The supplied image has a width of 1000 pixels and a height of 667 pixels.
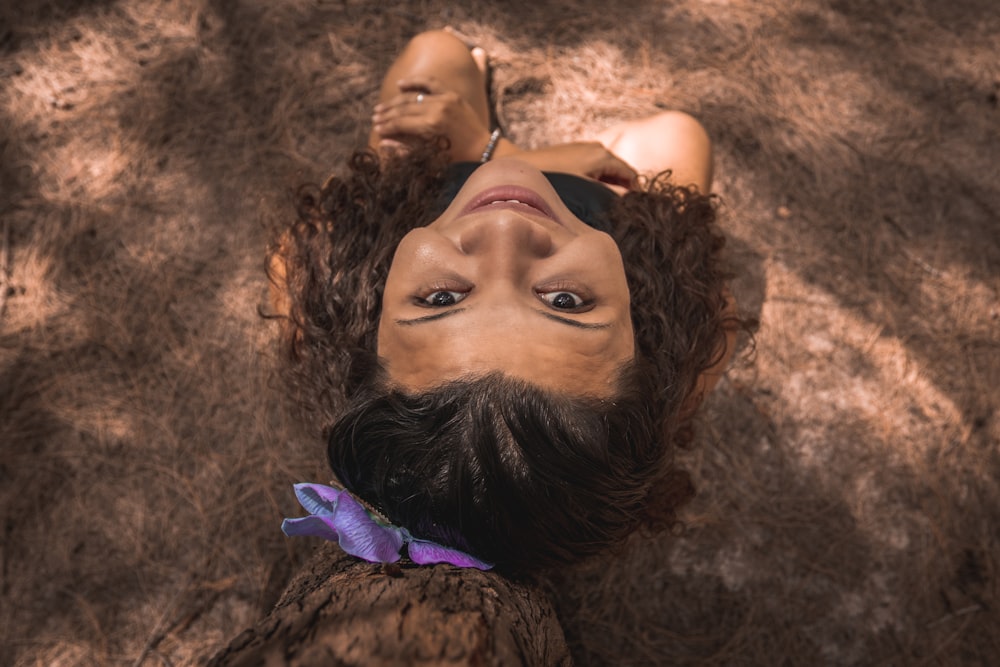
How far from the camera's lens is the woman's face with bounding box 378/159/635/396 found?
4.51ft

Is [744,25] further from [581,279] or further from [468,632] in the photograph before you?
[468,632]

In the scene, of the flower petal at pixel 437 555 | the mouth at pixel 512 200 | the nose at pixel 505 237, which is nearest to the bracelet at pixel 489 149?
the mouth at pixel 512 200

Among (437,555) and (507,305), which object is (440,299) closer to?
(507,305)

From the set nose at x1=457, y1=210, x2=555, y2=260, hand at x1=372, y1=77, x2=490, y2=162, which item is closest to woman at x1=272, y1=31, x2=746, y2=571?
nose at x1=457, y1=210, x2=555, y2=260

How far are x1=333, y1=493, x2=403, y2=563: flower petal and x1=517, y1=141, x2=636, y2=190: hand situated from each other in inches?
51.0

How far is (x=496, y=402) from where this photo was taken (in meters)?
1.35

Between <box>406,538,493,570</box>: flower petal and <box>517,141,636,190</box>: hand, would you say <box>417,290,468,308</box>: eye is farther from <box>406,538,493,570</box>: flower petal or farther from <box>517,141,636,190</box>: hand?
<box>517,141,636,190</box>: hand

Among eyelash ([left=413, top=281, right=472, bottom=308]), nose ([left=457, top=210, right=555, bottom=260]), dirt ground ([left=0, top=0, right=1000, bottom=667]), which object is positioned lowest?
dirt ground ([left=0, top=0, right=1000, bottom=667])

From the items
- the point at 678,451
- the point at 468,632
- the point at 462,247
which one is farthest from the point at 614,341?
the point at 678,451

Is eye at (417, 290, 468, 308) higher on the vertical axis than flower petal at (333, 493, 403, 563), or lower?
higher

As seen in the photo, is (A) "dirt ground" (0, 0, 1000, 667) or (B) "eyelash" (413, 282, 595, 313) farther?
(A) "dirt ground" (0, 0, 1000, 667)

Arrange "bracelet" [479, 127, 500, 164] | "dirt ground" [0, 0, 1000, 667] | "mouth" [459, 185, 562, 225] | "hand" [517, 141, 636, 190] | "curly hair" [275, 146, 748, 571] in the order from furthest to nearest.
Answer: "dirt ground" [0, 0, 1000, 667]
"bracelet" [479, 127, 500, 164]
"hand" [517, 141, 636, 190]
"mouth" [459, 185, 562, 225]
"curly hair" [275, 146, 748, 571]

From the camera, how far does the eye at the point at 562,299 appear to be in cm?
147

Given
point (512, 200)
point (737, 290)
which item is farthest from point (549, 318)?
point (737, 290)
